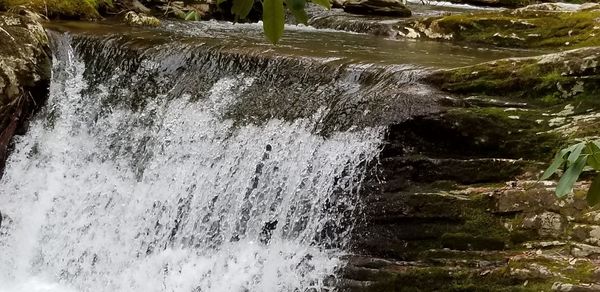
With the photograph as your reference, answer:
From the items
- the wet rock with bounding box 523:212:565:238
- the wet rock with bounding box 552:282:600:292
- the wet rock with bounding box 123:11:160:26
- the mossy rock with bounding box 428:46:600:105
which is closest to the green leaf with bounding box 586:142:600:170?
the wet rock with bounding box 552:282:600:292

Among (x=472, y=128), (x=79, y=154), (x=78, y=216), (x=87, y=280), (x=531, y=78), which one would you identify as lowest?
(x=87, y=280)

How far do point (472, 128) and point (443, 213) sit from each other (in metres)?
0.71

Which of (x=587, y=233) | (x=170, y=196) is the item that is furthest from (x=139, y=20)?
(x=587, y=233)

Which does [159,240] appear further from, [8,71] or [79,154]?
[8,71]

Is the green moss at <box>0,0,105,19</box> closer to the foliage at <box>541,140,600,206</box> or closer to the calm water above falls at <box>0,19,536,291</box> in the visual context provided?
the calm water above falls at <box>0,19,536,291</box>

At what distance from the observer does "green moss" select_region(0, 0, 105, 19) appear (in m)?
9.08

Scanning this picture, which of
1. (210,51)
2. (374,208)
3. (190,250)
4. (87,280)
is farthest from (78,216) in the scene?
(374,208)

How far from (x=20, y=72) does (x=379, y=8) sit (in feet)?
22.3

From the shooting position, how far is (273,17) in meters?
0.99

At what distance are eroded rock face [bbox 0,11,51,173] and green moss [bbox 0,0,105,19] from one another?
1455mm

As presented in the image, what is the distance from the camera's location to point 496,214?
4215 mm

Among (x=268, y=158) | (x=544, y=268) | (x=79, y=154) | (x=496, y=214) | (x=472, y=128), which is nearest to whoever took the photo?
(x=544, y=268)

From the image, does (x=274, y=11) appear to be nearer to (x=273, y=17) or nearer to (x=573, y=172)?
(x=273, y=17)

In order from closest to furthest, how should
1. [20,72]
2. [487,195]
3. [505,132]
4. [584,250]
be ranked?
[584,250] < [487,195] < [505,132] < [20,72]
